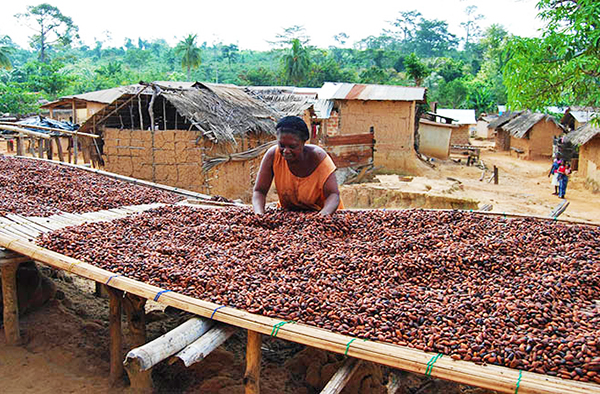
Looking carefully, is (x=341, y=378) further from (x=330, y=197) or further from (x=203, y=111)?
(x=203, y=111)

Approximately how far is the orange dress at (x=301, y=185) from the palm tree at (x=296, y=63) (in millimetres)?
30458

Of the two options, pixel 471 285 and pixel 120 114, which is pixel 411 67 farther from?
pixel 471 285

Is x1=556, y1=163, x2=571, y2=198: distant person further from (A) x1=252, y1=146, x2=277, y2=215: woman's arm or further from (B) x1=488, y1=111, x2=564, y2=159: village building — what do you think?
(A) x1=252, y1=146, x2=277, y2=215: woman's arm

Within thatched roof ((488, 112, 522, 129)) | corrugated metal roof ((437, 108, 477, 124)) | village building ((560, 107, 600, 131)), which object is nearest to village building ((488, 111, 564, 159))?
village building ((560, 107, 600, 131))

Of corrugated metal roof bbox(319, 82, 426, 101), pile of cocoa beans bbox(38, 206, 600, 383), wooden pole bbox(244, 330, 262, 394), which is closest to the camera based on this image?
pile of cocoa beans bbox(38, 206, 600, 383)

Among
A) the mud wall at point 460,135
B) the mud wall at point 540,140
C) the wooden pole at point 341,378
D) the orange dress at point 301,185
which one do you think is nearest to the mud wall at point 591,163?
the mud wall at point 540,140

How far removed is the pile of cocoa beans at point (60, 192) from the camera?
4406mm

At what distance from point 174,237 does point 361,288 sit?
152 centimetres

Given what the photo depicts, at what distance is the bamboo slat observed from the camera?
1727 millimetres

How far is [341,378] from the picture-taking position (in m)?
2.24

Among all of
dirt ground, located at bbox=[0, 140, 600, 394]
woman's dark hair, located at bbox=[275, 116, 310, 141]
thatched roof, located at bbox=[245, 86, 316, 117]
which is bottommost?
dirt ground, located at bbox=[0, 140, 600, 394]

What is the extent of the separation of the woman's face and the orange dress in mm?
221

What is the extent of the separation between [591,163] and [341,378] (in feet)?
45.3

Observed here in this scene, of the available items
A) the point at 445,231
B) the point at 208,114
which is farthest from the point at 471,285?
the point at 208,114
